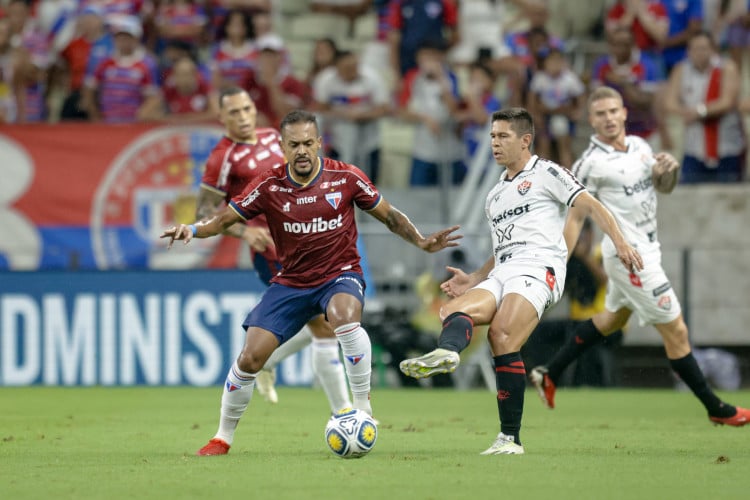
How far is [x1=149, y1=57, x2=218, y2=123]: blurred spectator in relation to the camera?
16.0 metres

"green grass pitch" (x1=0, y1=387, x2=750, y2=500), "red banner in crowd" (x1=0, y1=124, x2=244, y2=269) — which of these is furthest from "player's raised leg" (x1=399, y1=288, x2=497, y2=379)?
"red banner in crowd" (x1=0, y1=124, x2=244, y2=269)

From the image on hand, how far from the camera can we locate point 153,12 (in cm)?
1852

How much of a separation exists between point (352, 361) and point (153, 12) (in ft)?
37.3

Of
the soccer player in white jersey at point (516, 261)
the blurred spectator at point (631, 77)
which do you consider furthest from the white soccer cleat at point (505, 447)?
the blurred spectator at point (631, 77)

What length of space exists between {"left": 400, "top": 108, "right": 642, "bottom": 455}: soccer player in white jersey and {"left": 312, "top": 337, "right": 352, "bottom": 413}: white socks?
1923 mm

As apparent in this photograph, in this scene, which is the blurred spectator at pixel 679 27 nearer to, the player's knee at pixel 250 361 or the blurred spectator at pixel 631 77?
the blurred spectator at pixel 631 77

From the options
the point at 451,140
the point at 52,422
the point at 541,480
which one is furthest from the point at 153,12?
the point at 541,480

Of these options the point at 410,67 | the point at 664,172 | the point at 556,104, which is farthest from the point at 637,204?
the point at 410,67

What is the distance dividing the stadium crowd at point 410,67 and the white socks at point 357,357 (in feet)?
23.4

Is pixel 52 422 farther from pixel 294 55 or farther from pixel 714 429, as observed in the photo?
pixel 294 55

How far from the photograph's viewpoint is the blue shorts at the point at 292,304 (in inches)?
322

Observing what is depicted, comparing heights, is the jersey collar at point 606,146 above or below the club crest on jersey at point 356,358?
above

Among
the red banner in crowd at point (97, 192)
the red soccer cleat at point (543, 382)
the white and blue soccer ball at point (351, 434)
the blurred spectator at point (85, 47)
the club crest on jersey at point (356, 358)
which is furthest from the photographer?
the blurred spectator at point (85, 47)

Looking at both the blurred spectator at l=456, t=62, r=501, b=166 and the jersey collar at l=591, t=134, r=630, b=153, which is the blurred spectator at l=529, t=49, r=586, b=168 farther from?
the jersey collar at l=591, t=134, r=630, b=153
